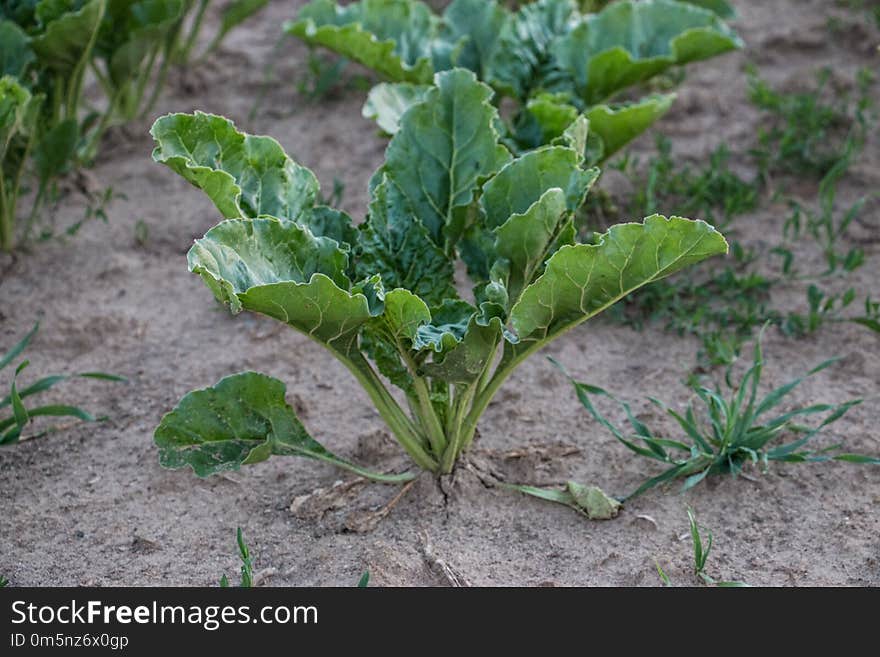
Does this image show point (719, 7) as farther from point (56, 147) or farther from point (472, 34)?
point (56, 147)

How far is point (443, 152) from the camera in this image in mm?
2869

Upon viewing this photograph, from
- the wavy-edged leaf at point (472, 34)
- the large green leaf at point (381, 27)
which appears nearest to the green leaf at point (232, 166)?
the large green leaf at point (381, 27)

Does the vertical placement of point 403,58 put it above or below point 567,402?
above

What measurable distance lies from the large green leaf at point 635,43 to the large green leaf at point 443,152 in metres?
0.91

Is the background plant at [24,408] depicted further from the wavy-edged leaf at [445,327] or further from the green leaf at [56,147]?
the wavy-edged leaf at [445,327]

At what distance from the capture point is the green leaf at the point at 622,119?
3.31 metres

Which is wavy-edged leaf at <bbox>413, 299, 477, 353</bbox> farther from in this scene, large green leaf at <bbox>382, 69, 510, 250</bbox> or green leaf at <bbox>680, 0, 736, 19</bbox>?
green leaf at <bbox>680, 0, 736, 19</bbox>

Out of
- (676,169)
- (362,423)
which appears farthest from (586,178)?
(676,169)

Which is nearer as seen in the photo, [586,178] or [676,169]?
[586,178]

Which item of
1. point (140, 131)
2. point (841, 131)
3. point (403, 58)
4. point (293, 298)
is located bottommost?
point (140, 131)

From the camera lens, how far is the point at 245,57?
199 inches

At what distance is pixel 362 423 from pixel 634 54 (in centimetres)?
155

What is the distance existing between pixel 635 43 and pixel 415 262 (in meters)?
1.49
